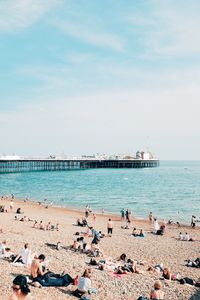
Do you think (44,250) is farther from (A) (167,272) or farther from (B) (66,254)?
(A) (167,272)

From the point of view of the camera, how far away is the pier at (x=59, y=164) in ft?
300

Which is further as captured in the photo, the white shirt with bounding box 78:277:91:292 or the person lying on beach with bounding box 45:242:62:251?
the person lying on beach with bounding box 45:242:62:251

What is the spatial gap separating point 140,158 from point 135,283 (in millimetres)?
113157

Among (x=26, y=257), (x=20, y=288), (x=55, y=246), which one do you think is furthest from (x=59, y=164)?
(x=20, y=288)

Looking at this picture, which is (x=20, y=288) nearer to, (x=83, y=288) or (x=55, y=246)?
(x=83, y=288)

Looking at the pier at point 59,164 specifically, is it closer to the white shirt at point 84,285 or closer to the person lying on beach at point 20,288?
the white shirt at point 84,285

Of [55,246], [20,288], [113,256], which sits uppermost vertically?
[20,288]

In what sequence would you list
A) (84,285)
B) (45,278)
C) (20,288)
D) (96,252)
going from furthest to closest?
(96,252), (45,278), (84,285), (20,288)

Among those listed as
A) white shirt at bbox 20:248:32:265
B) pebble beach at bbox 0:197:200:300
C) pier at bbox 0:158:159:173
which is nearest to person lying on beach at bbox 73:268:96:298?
pebble beach at bbox 0:197:200:300

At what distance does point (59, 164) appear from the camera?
101500 mm

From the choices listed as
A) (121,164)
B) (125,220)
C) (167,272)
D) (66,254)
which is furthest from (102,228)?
(121,164)

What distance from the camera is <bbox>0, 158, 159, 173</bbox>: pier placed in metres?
91.4

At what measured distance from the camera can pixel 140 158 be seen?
123500mm

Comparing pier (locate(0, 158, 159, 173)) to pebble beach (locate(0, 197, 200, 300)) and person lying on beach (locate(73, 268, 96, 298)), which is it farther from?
person lying on beach (locate(73, 268, 96, 298))
